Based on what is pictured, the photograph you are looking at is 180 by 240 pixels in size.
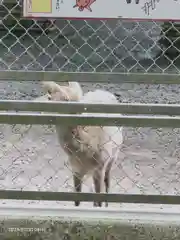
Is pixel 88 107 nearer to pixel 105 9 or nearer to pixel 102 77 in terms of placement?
pixel 102 77

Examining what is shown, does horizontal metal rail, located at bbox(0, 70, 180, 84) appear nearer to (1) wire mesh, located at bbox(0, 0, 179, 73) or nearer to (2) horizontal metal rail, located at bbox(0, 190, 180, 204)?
(2) horizontal metal rail, located at bbox(0, 190, 180, 204)

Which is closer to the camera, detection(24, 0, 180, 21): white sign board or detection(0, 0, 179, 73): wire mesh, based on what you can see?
detection(24, 0, 180, 21): white sign board

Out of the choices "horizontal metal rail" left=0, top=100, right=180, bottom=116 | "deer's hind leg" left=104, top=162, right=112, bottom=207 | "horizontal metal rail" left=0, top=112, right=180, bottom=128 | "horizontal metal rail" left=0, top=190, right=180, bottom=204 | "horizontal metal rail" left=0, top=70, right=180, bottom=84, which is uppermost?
"horizontal metal rail" left=0, top=70, right=180, bottom=84

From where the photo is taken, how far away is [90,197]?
7.95ft

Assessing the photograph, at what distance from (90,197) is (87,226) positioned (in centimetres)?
14

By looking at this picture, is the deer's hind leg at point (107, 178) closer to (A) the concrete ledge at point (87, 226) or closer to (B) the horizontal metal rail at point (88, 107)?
(A) the concrete ledge at point (87, 226)

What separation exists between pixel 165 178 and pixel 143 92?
2904mm

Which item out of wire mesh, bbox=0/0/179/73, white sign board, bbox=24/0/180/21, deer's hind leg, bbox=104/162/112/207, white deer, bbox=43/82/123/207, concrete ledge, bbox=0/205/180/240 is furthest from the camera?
wire mesh, bbox=0/0/179/73

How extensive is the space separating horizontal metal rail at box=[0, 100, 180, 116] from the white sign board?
38 centimetres

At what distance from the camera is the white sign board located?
2.31 metres

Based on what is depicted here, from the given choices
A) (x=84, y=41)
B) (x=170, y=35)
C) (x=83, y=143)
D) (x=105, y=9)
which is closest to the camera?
(x=105, y=9)

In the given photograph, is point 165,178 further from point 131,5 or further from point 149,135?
point 131,5

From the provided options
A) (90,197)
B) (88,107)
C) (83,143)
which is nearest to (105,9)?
(88,107)

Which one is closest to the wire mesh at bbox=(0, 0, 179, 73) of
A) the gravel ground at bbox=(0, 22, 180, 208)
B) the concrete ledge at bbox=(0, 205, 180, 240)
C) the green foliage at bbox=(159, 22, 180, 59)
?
the green foliage at bbox=(159, 22, 180, 59)
